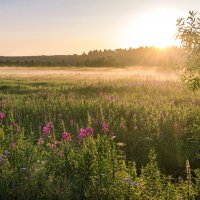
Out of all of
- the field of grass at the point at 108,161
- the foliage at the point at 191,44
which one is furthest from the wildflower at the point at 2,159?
the foliage at the point at 191,44

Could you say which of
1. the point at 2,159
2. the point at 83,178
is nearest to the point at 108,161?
the point at 83,178

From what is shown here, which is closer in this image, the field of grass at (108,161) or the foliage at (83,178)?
the foliage at (83,178)

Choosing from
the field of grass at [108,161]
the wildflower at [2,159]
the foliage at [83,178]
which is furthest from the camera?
the wildflower at [2,159]

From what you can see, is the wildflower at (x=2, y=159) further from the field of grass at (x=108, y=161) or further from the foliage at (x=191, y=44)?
the foliage at (x=191, y=44)

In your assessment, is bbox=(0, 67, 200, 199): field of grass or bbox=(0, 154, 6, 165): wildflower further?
bbox=(0, 154, 6, 165): wildflower

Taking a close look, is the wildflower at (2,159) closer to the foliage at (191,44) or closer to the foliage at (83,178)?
the foliage at (83,178)

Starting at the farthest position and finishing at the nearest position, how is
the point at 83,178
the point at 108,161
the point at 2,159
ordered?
1. the point at 2,159
2. the point at 108,161
3. the point at 83,178

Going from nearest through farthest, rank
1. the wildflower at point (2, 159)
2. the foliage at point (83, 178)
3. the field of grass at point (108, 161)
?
the foliage at point (83, 178) < the field of grass at point (108, 161) < the wildflower at point (2, 159)

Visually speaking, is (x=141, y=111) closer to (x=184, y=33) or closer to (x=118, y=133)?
(x=118, y=133)

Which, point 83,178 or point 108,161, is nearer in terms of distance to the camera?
point 83,178

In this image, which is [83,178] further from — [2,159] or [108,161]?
[2,159]

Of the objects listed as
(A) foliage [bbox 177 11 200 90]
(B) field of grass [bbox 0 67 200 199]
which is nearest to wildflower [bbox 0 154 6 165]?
(B) field of grass [bbox 0 67 200 199]

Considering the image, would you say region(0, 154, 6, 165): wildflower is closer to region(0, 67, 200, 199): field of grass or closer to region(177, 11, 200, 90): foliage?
region(0, 67, 200, 199): field of grass

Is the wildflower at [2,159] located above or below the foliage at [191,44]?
below
